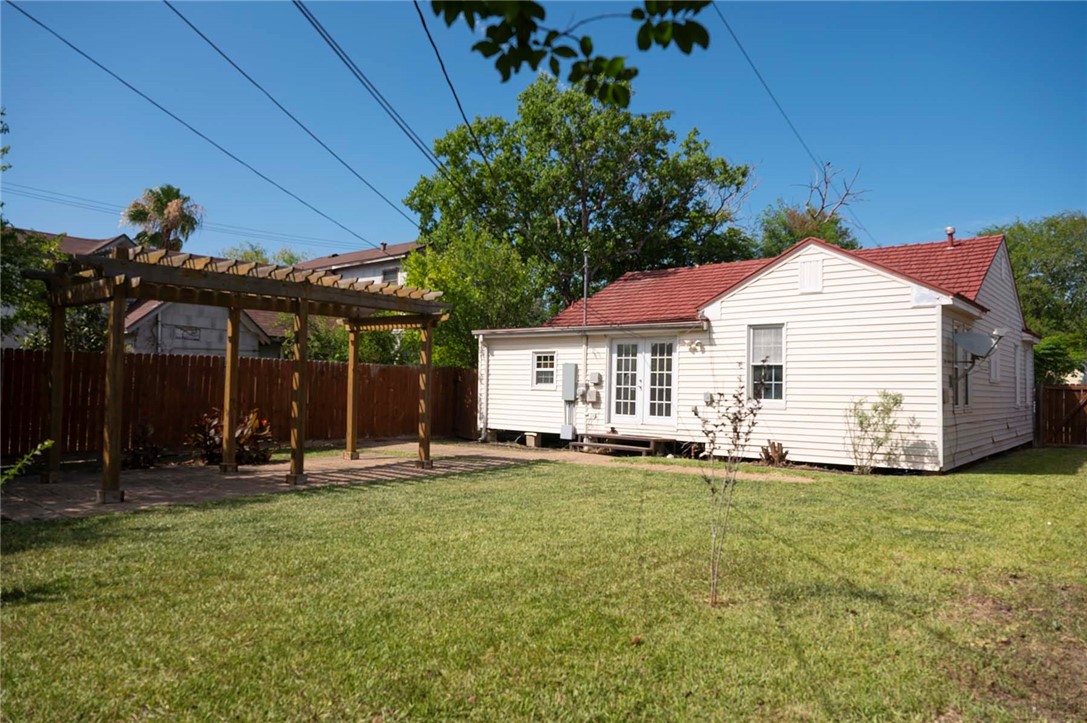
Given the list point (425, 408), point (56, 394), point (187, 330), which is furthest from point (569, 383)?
point (187, 330)

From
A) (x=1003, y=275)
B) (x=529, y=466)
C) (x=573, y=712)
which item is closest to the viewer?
(x=573, y=712)

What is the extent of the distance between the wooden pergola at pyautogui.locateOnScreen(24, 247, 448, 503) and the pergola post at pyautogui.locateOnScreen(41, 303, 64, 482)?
0.01m

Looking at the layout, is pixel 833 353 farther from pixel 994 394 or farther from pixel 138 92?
pixel 138 92

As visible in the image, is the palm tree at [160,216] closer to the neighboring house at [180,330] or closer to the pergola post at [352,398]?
the neighboring house at [180,330]

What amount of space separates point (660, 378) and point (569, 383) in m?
2.22

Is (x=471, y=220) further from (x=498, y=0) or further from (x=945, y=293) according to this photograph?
(x=498, y=0)

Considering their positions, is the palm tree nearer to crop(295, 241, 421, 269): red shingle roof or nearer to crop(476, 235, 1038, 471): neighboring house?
crop(295, 241, 421, 269): red shingle roof

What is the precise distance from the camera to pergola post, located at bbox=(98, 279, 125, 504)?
761 centimetres

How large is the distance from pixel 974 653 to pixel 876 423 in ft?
28.8

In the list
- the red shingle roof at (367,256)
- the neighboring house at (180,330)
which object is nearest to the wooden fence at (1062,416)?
the neighboring house at (180,330)

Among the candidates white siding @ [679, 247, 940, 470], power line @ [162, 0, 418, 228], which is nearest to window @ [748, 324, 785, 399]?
white siding @ [679, 247, 940, 470]

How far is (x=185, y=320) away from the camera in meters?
26.0

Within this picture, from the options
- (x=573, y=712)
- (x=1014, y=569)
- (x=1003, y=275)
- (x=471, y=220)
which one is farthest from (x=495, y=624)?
(x=471, y=220)

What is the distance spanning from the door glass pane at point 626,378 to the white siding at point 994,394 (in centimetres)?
597
